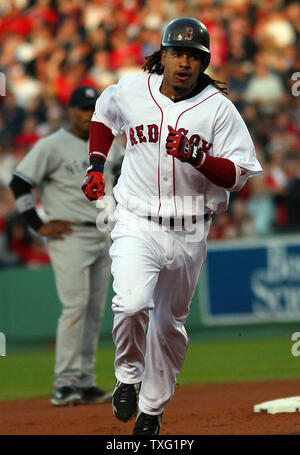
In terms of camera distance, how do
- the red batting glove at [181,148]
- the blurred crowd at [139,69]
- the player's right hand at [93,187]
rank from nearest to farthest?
the red batting glove at [181,148]
the player's right hand at [93,187]
the blurred crowd at [139,69]

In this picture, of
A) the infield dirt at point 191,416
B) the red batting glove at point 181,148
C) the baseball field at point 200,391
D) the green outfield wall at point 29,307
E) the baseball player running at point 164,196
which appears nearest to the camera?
the red batting glove at point 181,148

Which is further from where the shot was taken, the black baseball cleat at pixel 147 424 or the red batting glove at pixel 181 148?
the black baseball cleat at pixel 147 424

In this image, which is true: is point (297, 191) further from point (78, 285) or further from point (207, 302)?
point (78, 285)

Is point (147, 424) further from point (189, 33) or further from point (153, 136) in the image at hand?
point (189, 33)

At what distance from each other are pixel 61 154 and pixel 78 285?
1137 millimetres

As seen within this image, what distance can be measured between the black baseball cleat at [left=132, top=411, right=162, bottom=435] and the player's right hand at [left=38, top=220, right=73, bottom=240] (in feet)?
8.80

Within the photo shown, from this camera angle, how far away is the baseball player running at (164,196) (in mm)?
5113

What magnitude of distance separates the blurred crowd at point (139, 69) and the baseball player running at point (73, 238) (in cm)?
499

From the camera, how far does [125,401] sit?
200 inches

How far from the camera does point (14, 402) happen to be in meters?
8.09

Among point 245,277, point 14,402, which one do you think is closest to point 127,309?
point 14,402

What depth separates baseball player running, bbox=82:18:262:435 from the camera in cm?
511

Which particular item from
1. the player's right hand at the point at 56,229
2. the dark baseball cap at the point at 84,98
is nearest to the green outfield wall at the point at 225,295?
the player's right hand at the point at 56,229

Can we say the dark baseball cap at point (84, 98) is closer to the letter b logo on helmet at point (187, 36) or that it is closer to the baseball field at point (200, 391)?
the baseball field at point (200, 391)
